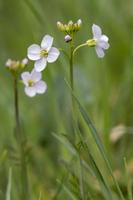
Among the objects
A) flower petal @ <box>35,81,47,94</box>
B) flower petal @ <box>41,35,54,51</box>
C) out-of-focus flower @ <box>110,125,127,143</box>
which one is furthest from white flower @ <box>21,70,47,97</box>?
out-of-focus flower @ <box>110,125,127,143</box>

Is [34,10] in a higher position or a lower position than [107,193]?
higher

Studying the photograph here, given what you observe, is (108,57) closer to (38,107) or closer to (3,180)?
(38,107)

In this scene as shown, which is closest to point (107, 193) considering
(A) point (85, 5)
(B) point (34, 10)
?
(B) point (34, 10)

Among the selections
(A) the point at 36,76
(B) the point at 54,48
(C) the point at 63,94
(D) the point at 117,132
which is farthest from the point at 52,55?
(C) the point at 63,94

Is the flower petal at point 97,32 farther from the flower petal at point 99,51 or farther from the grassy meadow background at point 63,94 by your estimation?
the grassy meadow background at point 63,94

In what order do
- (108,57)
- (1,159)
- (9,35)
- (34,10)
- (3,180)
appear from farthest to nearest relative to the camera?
(9,35)
(108,57)
(34,10)
(3,180)
(1,159)

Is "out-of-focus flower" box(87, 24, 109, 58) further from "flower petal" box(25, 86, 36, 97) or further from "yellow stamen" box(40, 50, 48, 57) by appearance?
"flower petal" box(25, 86, 36, 97)
